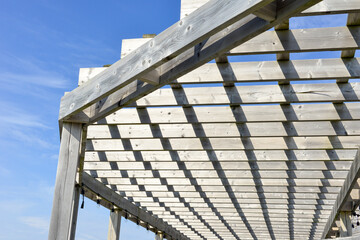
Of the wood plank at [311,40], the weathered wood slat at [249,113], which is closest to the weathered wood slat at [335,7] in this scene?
the wood plank at [311,40]

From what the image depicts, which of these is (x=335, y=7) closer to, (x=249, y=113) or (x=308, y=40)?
(x=308, y=40)

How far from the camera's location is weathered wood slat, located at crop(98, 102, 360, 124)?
16.4 ft

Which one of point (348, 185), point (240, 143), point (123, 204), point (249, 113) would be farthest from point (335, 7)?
point (123, 204)

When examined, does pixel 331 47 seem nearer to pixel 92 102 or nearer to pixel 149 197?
pixel 92 102

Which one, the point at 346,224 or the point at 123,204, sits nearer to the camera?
the point at 346,224

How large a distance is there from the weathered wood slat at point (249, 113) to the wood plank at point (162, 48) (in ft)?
4.99

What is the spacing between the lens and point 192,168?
271 inches

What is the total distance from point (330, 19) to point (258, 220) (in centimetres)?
792

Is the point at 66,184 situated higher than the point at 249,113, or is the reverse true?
the point at 249,113

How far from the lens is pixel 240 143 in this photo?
19.3 feet

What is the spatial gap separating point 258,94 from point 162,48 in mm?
1803

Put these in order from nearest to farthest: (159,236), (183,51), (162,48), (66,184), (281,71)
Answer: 1. (183,51)
2. (162,48)
3. (66,184)
4. (281,71)
5. (159,236)

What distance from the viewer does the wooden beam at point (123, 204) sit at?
25.2 feet

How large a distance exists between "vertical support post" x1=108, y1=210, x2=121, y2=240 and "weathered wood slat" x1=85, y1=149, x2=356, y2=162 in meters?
2.52
